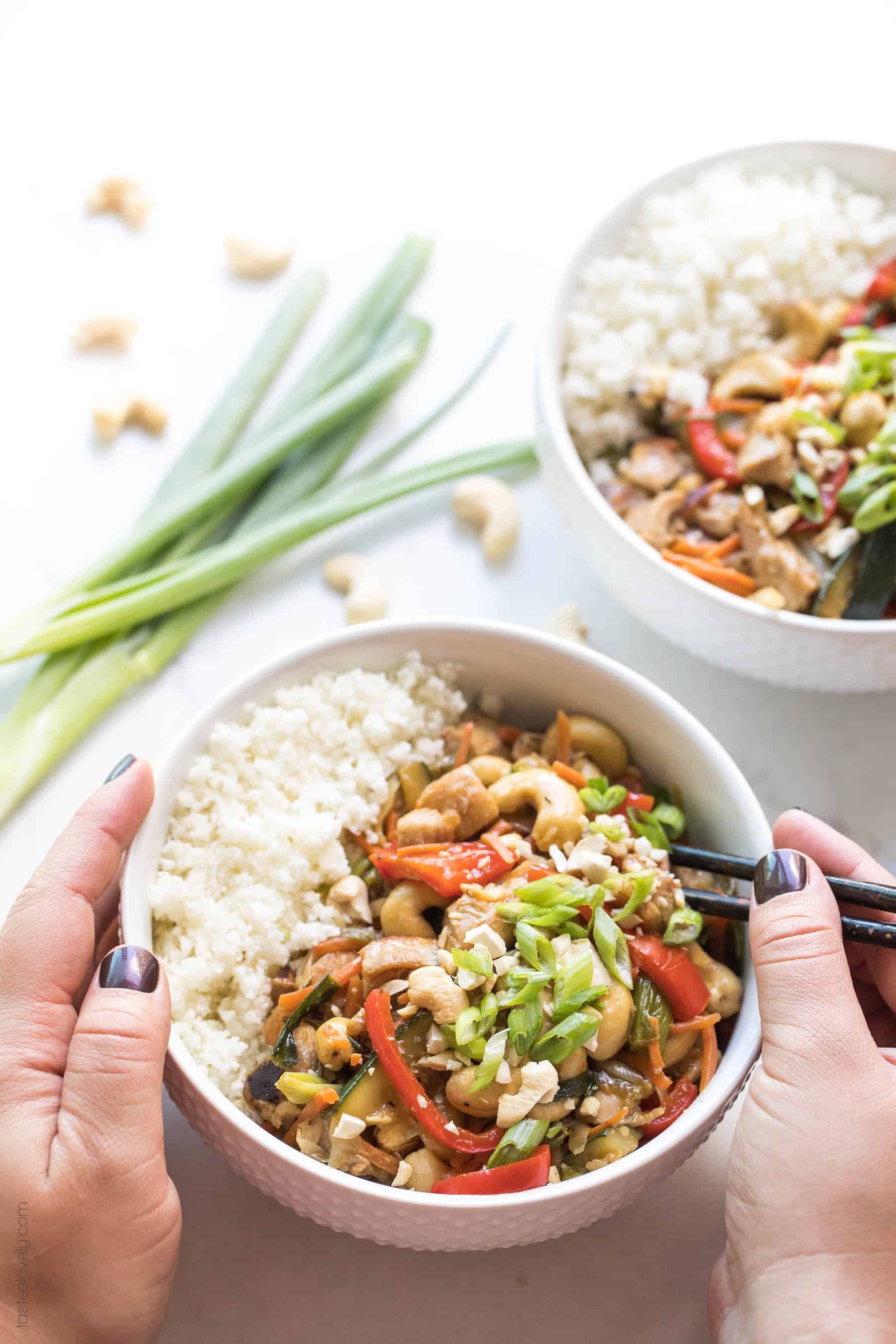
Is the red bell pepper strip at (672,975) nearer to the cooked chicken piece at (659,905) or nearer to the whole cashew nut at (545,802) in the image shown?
the cooked chicken piece at (659,905)

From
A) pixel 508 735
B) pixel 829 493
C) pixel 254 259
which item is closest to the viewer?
pixel 508 735

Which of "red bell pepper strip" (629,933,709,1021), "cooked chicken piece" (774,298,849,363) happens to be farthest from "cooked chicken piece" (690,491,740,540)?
"red bell pepper strip" (629,933,709,1021)

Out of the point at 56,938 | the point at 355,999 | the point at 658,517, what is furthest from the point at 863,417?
the point at 56,938

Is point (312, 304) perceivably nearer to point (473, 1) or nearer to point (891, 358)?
point (473, 1)

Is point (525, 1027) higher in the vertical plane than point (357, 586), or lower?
lower

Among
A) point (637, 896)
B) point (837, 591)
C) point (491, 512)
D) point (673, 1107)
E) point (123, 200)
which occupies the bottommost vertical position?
point (673, 1107)

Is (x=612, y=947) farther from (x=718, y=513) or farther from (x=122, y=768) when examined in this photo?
(x=718, y=513)

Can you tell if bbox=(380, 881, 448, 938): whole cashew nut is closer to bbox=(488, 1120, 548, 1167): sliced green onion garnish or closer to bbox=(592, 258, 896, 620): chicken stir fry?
bbox=(488, 1120, 548, 1167): sliced green onion garnish

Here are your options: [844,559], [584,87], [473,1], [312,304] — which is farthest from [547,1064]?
[473,1]
